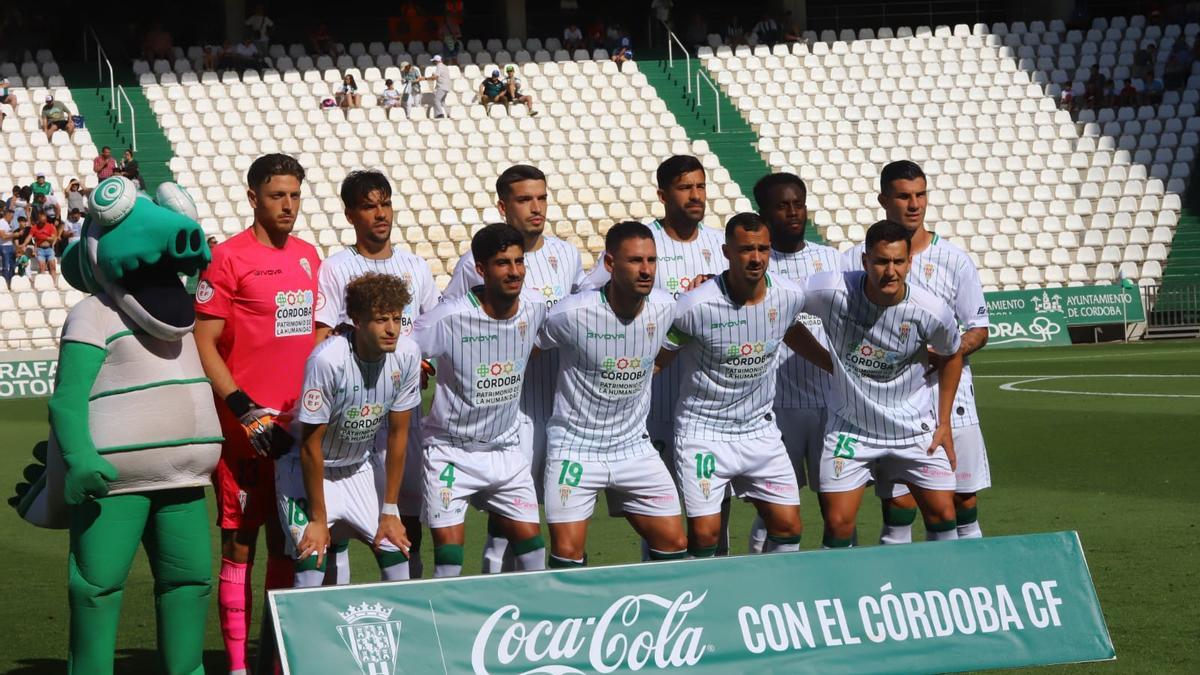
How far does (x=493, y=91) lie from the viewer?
30.8 meters

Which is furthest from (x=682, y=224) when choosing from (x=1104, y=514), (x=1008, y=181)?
(x=1008, y=181)

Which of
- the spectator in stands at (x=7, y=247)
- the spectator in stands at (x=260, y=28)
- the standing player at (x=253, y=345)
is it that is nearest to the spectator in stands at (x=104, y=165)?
the spectator in stands at (x=7, y=247)

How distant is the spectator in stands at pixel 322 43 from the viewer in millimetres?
31969

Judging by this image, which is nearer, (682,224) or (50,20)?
(682,224)

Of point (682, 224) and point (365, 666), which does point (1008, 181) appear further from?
point (365, 666)

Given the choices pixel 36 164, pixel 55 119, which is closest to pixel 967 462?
pixel 36 164

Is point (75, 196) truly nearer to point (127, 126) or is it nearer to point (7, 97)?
point (127, 126)

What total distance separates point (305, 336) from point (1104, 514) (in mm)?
5838

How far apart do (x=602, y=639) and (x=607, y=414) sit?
1.34 meters

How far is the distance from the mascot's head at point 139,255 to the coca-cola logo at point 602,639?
5.08 ft

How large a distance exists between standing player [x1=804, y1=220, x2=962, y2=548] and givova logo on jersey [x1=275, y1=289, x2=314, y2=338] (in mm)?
2321

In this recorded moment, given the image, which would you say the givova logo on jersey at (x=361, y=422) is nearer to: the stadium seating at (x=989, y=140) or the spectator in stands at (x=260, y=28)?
the stadium seating at (x=989, y=140)

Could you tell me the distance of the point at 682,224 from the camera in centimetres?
772

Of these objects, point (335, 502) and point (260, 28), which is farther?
point (260, 28)
